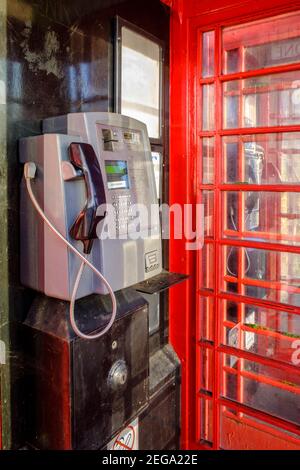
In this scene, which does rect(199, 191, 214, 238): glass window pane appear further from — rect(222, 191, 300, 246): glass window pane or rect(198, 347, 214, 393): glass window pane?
rect(198, 347, 214, 393): glass window pane

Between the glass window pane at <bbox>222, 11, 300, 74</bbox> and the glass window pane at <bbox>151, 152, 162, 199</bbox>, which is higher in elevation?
the glass window pane at <bbox>222, 11, 300, 74</bbox>

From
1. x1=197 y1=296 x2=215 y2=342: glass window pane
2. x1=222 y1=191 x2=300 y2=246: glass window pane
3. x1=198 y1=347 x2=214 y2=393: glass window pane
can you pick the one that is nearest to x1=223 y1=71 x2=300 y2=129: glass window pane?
x1=222 y1=191 x2=300 y2=246: glass window pane

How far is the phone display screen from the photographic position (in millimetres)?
1413

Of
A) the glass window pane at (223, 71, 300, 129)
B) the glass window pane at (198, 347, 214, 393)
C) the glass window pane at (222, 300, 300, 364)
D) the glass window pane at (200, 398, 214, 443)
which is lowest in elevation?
the glass window pane at (200, 398, 214, 443)

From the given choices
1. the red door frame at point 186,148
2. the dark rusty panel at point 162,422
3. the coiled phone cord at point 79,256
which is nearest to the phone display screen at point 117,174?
the coiled phone cord at point 79,256

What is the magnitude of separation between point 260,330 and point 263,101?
1.25 meters

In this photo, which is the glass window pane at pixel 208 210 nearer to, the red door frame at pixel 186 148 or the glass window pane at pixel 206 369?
the red door frame at pixel 186 148

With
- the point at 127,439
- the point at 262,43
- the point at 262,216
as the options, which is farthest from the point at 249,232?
the point at 127,439

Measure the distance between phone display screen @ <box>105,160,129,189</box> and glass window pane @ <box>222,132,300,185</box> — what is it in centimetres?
81

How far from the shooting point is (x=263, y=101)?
199cm

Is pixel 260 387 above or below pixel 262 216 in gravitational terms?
below

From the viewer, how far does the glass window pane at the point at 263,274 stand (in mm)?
2016

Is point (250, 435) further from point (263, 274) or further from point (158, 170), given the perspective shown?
point (158, 170)

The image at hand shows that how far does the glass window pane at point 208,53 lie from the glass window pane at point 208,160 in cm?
36
